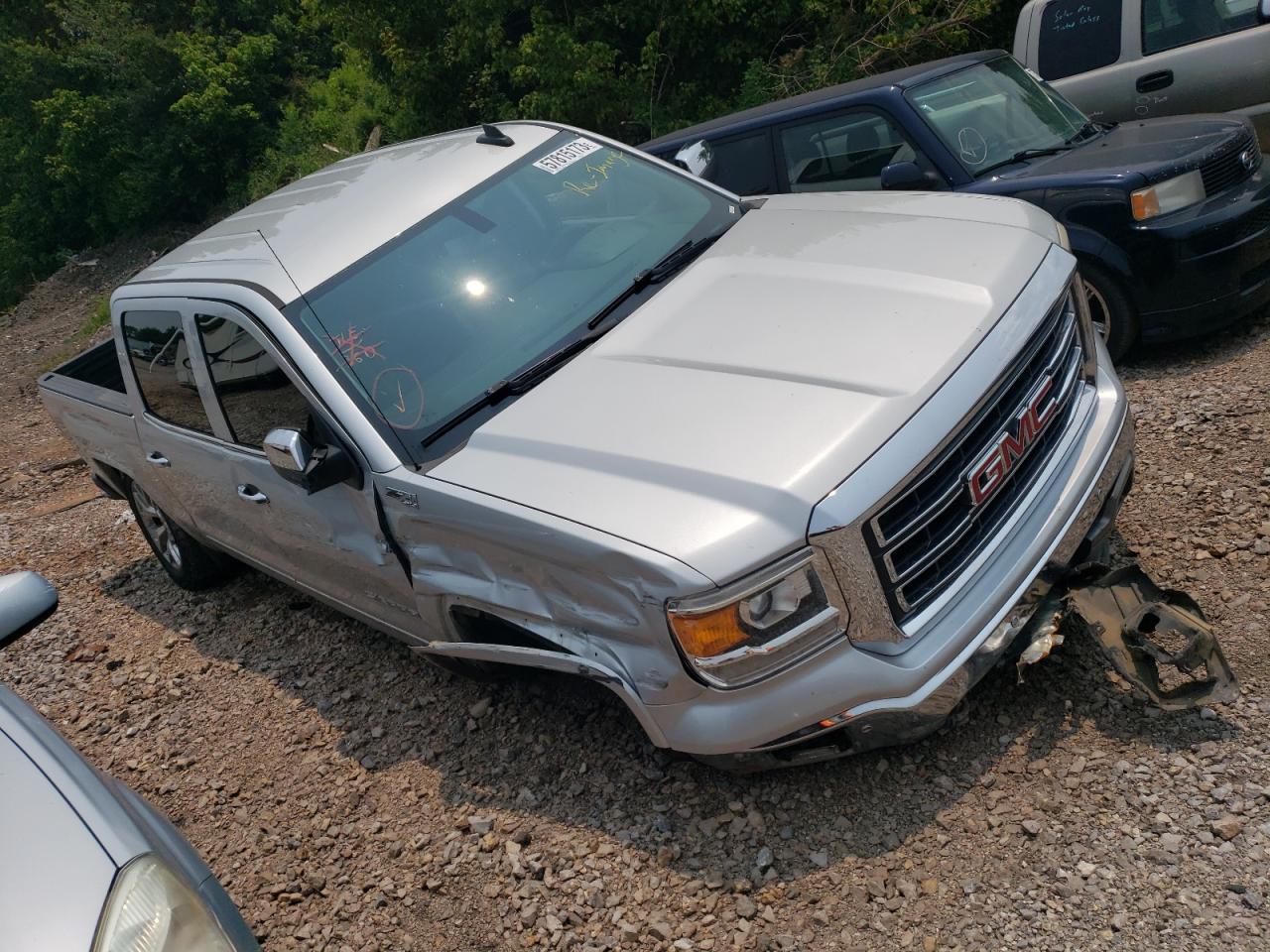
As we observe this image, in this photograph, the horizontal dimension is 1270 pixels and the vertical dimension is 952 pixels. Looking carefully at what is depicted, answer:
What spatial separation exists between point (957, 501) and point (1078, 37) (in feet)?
18.4

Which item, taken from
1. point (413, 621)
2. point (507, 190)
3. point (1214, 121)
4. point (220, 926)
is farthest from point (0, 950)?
point (1214, 121)

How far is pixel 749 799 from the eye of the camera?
3117 mm

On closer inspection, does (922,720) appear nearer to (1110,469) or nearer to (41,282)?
(1110,469)

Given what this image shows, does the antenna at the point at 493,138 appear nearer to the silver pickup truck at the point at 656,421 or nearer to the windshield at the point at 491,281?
the silver pickup truck at the point at 656,421

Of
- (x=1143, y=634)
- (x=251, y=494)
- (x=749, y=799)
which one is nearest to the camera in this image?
(x=1143, y=634)

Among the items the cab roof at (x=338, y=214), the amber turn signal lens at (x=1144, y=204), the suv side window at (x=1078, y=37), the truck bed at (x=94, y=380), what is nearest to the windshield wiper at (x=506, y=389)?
the cab roof at (x=338, y=214)

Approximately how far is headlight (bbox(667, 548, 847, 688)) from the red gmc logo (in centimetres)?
55

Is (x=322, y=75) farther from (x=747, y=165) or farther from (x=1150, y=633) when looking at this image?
(x=1150, y=633)

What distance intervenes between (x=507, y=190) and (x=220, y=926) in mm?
2741

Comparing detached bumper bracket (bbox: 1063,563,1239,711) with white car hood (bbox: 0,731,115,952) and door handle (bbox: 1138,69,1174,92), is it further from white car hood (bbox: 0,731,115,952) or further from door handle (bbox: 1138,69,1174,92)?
door handle (bbox: 1138,69,1174,92)

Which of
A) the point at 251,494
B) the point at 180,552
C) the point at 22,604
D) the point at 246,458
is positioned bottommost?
the point at 180,552

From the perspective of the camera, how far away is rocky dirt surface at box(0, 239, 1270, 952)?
8.64ft

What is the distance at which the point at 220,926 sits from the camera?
2303 millimetres

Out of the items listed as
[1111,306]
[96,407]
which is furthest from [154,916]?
[1111,306]
